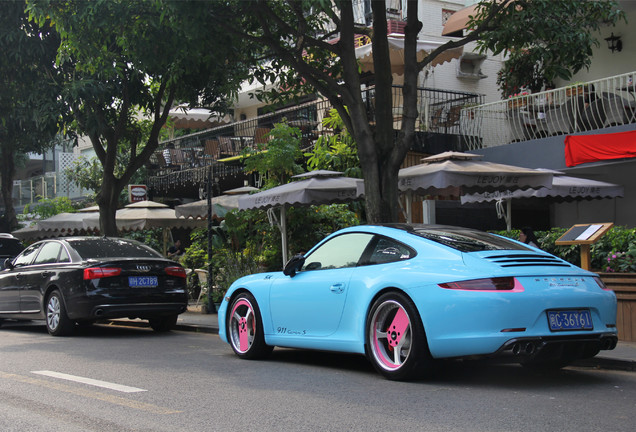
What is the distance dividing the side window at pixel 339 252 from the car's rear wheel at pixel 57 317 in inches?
204

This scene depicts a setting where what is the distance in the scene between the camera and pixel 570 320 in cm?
632

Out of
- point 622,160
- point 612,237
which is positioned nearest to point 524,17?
point 612,237

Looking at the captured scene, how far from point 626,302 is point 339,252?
4.05 metres

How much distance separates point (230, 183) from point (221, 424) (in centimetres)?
2053

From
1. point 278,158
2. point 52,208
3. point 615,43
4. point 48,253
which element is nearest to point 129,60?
point 278,158

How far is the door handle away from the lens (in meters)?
7.36

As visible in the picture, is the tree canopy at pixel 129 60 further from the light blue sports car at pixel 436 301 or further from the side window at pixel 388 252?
the side window at pixel 388 252

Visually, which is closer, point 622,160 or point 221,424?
point 221,424

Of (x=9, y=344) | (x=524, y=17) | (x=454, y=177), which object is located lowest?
(x=9, y=344)

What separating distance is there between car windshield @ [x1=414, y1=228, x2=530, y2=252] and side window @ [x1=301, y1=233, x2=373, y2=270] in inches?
23.0

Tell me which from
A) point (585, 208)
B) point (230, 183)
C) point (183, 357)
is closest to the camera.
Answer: point (183, 357)

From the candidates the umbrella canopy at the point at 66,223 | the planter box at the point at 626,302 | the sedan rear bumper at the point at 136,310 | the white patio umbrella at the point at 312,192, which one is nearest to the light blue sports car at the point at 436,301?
the planter box at the point at 626,302

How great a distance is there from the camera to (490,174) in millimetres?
12094

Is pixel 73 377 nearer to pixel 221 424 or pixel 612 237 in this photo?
pixel 221 424
